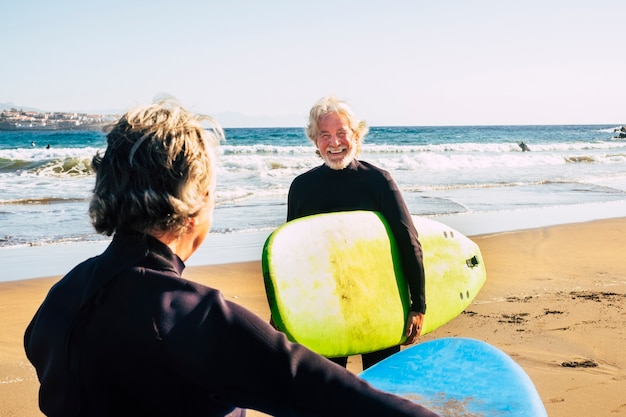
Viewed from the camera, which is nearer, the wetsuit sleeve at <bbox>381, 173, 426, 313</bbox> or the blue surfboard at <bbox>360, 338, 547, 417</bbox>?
the blue surfboard at <bbox>360, 338, 547, 417</bbox>

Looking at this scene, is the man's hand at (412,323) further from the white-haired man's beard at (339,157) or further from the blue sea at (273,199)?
the blue sea at (273,199)

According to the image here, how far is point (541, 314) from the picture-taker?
475cm

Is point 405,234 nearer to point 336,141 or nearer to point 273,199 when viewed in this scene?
point 336,141

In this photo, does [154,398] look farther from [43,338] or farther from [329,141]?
[329,141]

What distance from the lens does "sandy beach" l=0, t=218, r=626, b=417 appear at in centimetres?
346

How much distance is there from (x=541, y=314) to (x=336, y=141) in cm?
264

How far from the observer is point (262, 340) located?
980mm

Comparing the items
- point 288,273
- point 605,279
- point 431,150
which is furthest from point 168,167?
point 431,150

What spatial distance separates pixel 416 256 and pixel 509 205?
8484 millimetres

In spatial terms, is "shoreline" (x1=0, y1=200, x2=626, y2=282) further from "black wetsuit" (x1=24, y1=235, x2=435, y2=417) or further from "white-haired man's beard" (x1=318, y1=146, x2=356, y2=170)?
"black wetsuit" (x1=24, y1=235, x2=435, y2=417)

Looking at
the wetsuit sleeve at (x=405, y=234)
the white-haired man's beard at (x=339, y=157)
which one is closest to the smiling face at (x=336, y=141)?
the white-haired man's beard at (x=339, y=157)

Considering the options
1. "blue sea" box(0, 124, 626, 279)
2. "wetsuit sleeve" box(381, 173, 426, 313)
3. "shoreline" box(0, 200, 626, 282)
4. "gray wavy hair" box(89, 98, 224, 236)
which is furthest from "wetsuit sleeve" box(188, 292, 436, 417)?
"shoreline" box(0, 200, 626, 282)

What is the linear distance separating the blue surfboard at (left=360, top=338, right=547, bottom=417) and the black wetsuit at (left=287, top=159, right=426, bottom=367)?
1.89 ft

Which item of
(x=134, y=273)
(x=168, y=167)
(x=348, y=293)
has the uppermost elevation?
(x=168, y=167)
